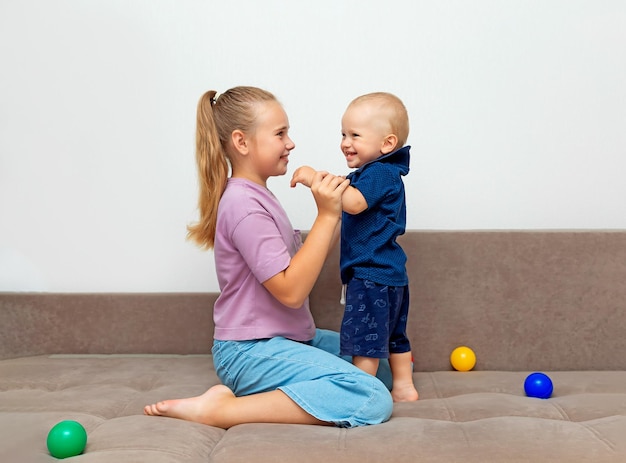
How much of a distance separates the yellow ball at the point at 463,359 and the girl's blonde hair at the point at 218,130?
0.84m

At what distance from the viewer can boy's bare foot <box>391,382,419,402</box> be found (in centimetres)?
223

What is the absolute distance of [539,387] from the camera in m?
2.16

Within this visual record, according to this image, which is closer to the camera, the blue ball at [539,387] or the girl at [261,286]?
the girl at [261,286]

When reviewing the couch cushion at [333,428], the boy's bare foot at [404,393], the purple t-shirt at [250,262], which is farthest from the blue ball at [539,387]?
the purple t-shirt at [250,262]

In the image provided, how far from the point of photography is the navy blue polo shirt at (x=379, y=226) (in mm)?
2168

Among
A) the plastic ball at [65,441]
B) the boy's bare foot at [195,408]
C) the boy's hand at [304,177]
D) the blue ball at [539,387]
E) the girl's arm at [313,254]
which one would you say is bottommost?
the blue ball at [539,387]

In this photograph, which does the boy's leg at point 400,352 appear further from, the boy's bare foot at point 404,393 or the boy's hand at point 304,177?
the boy's hand at point 304,177

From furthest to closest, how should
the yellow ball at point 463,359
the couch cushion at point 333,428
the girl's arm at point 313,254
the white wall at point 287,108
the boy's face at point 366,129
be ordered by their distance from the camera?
the white wall at point 287,108 < the yellow ball at point 463,359 < the boy's face at point 366,129 < the girl's arm at point 313,254 < the couch cushion at point 333,428

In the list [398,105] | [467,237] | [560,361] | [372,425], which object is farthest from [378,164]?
[560,361]

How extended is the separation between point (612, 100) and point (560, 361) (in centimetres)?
87

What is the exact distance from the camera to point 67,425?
1.74 m

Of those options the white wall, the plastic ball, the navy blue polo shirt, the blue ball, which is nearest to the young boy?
the navy blue polo shirt

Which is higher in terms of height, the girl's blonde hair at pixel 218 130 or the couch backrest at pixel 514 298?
the girl's blonde hair at pixel 218 130

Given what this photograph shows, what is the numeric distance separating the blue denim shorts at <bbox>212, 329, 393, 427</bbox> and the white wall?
0.68 m
